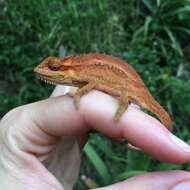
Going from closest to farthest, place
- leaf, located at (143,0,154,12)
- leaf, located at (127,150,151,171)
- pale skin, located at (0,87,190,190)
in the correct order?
pale skin, located at (0,87,190,190)
leaf, located at (127,150,151,171)
leaf, located at (143,0,154,12)

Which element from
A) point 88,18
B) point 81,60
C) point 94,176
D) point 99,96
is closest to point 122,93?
point 99,96

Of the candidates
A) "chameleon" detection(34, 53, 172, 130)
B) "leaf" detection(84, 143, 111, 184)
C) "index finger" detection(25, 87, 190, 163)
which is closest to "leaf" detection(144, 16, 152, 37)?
"leaf" detection(84, 143, 111, 184)

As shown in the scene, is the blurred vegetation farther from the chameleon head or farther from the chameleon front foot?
the chameleon front foot

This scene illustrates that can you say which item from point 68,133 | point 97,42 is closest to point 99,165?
point 97,42

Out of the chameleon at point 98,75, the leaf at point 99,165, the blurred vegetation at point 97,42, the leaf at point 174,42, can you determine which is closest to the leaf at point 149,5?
the blurred vegetation at point 97,42

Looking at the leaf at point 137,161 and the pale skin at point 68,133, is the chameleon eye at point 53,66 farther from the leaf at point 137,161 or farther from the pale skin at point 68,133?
the leaf at point 137,161

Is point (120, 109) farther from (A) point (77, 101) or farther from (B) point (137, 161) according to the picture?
(B) point (137, 161)

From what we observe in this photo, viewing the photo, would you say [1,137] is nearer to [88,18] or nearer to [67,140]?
[67,140]
